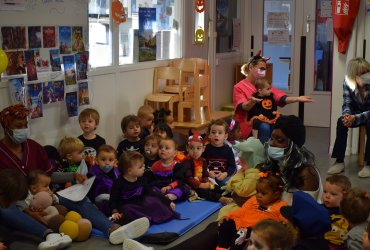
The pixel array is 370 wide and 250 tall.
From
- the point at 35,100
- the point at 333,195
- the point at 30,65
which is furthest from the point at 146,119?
the point at 333,195

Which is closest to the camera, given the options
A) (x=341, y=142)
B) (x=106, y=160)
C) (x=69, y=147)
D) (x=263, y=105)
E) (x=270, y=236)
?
(x=270, y=236)

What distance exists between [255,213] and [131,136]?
2.30 meters

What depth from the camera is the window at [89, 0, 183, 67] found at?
237 inches

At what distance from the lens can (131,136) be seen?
570 cm

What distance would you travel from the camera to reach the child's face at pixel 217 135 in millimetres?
5516

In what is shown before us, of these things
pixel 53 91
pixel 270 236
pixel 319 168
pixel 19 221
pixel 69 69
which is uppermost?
pixel 69 69

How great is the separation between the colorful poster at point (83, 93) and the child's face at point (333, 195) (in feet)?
9.51

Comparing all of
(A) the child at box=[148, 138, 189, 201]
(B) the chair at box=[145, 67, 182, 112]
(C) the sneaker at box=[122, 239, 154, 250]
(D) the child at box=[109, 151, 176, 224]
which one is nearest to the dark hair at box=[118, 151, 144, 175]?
(D) the child at box=[109, 151, 176, 224]

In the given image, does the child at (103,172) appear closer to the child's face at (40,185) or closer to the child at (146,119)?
the child's face at (40,185)

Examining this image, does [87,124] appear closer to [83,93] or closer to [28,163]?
[83,93]

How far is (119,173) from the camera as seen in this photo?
4.87 metres

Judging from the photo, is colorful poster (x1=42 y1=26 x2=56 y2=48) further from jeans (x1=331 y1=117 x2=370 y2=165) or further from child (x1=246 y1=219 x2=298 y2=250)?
child (x1=246 y1=219 x2=298 y2=250)

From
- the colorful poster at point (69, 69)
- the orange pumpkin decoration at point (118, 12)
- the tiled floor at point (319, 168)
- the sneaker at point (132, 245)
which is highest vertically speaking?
the orange pumpkin decoration at point (118, 12)

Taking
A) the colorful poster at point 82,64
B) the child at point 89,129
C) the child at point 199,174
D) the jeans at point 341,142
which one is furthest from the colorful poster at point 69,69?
the jeans at point 341,142
